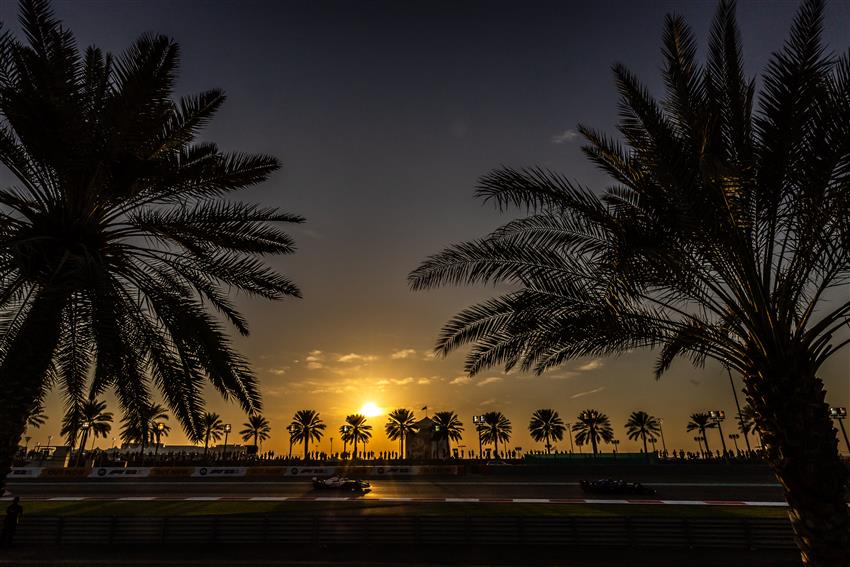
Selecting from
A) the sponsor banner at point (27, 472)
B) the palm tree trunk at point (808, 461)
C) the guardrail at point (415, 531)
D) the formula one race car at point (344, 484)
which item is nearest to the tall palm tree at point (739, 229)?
the palm tree trunk at point (808, 461)

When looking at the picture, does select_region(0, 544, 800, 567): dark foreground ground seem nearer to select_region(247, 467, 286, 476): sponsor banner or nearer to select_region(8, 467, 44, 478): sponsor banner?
select_region(247, 467, 286, 476): sponsor banner

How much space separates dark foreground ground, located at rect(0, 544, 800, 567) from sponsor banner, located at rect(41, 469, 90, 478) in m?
31.2

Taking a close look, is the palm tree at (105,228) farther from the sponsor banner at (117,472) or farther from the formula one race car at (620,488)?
the sponsor banner at (117,472)

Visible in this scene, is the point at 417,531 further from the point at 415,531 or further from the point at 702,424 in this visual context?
the point at 702,424

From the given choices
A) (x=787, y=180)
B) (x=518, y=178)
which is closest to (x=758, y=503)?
(x=787, y=180)

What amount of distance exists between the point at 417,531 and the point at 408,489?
53.7 ft

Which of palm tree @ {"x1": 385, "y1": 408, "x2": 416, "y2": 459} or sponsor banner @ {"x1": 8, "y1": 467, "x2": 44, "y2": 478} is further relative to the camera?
palm tree @ {"x1": 385, "y1": 408, "x2": 416, "y2": 459}

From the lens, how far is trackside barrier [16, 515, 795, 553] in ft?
53.2

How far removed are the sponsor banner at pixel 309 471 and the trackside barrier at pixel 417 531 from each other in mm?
26784

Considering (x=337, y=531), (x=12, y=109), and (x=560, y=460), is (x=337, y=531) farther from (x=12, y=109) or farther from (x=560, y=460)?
(x=560, y=460)

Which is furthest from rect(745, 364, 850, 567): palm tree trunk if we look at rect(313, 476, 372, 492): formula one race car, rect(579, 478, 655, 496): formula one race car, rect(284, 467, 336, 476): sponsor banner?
rect(284, 467, 336, 476): sponsor banner

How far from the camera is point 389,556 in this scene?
15320 millimetres

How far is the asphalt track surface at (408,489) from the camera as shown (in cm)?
2795

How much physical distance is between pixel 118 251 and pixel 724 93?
40.2 ft
